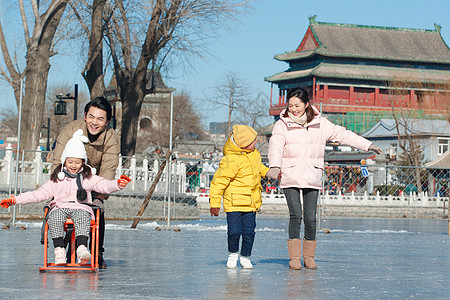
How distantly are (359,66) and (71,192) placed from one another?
70.0 meters

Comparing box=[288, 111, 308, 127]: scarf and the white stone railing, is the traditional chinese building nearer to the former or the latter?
the white stone railing

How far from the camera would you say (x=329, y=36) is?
76.2 meters

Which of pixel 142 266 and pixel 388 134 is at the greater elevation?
pixel 388 134

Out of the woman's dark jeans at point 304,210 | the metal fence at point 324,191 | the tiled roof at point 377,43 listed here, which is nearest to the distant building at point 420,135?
the metal fence at point 324,191

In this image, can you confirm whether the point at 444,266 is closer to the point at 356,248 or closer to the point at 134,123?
the point at 356,248

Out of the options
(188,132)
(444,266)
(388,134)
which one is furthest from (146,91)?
(188,132)

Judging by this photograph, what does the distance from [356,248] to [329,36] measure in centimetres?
6748

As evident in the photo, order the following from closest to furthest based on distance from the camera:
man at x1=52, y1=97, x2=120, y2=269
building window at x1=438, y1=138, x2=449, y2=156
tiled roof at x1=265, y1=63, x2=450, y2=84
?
man at x1=52, y1=97, x2=120, y2=269 → building window at x1=438, y1=138, x2=449, y2=156 → tiled roof at x1=265, y1=63, x2=450, y2=84

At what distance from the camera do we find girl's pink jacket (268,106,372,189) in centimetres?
713

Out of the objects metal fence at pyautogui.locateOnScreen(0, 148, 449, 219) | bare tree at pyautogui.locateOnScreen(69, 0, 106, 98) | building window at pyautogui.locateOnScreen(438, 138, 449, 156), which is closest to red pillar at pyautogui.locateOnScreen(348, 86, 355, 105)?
building window at pyautogui.locateOnScreen(438, 138, 449, 156)

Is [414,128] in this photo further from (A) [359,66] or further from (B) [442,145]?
(A) [359,66]

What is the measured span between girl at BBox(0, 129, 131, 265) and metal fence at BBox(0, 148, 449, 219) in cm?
1087

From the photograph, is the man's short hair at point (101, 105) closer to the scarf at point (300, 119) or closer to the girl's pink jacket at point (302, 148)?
the girl's pink jacket at point (302, 148)

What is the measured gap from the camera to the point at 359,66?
2940 inches
